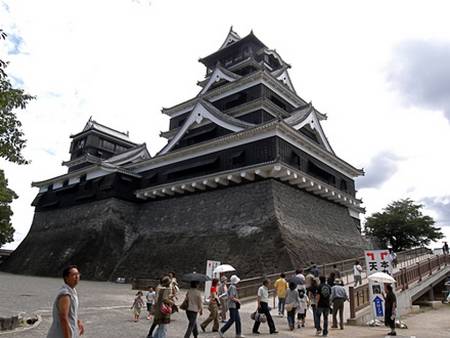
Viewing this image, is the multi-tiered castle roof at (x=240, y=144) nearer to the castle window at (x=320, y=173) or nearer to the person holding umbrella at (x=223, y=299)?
the castle window at (x=320, y=173)

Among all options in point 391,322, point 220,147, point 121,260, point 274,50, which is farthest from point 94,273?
point 274,50

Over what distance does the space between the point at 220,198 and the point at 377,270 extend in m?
12.9

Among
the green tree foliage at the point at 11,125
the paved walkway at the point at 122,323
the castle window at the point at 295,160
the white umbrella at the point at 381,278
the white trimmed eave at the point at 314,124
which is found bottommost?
the paved walkway at the point at 122,323

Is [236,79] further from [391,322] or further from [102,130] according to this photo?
[391,322]

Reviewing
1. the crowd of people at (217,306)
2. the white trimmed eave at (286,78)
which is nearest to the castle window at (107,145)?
the white trimmed eave at (286,78)

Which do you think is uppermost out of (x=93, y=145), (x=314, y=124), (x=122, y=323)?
(x=93, y=145)

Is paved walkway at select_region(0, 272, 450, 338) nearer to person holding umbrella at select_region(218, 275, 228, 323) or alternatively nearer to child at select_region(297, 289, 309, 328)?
child at select_region(297, 289, 309, 328)

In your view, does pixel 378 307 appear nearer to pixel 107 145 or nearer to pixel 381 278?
pixel 381 278

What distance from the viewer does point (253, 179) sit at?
21.9 meters

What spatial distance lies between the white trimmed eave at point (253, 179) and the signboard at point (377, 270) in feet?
29.8

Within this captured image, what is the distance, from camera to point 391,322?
9320 mm

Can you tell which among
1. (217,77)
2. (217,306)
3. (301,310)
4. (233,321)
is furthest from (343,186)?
(233,321)

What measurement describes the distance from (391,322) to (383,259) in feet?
7.83

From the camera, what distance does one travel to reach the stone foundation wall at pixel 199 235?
18.9 metres
